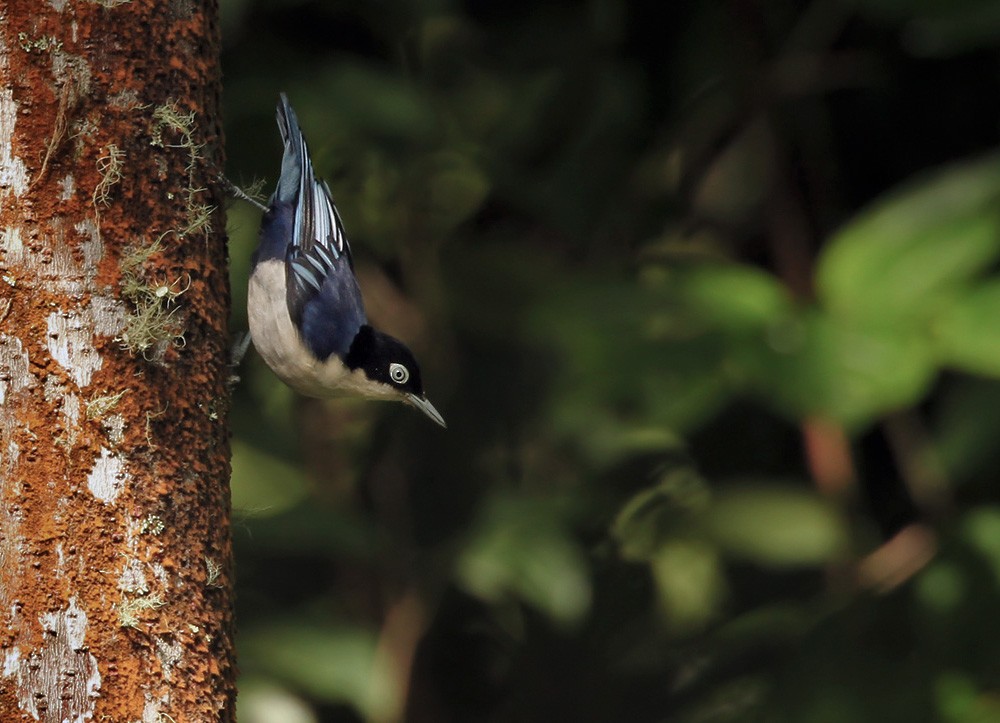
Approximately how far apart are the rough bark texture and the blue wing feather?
28.3 inches

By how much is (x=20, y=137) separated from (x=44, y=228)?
101 millimetres

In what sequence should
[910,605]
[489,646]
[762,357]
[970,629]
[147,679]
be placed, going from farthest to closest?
[489,646] → [910,605] → [970,629] → [762,357] → [147,679]

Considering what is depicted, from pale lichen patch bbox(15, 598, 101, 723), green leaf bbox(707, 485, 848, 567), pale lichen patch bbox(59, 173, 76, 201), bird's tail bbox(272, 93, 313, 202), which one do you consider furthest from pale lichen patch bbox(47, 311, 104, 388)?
green leaf bbox(707, 485, 848, 567)

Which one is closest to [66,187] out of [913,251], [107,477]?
[107,477]

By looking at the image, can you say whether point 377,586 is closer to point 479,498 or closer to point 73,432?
point 479,498

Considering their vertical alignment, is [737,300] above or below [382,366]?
above

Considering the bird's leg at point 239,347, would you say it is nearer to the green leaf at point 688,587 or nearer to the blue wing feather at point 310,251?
the blue wing feather at point 310,251

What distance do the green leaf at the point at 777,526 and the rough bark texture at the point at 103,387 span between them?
203 centimetres

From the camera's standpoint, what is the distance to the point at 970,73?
3.51 meters

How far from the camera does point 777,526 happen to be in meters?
3.09

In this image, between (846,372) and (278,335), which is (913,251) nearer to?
(846,372)

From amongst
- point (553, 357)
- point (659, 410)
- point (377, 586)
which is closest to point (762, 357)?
point (659, 410)

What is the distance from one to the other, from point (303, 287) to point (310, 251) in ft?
0.23

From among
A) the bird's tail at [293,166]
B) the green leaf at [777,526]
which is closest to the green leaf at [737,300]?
the green leaf at [777,526]
